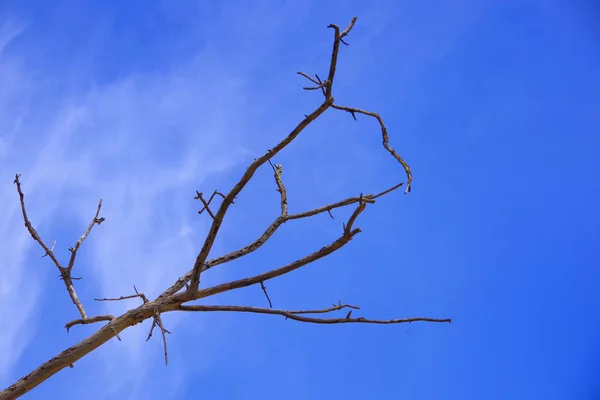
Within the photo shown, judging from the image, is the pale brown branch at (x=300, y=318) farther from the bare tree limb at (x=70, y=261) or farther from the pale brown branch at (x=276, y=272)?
the bare tree limb at (x=70, y=261)

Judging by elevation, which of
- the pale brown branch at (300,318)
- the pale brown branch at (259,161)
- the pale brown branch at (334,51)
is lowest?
the pale brown branch at (300,318)

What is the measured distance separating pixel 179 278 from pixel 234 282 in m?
0.75

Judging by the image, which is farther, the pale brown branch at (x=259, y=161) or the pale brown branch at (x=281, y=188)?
the pale brown branch at (x=281, y=188)

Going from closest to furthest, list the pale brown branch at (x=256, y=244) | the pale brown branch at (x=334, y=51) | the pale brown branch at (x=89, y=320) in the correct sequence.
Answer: the pale brown branch at (x=334, y=51) < the pale brown branch at (x=256, y=244) < the pale brown branch at (x=89, y=320)

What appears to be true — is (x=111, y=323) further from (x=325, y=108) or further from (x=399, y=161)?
(x=399, y=161)

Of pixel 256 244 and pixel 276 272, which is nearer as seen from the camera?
pixel 276 272

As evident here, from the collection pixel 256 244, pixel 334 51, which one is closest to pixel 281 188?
pixel 256 244

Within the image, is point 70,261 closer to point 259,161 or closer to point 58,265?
point 58,265

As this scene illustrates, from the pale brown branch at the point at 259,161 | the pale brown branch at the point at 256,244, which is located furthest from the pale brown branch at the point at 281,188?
the pale brown branch at the point at 259,161

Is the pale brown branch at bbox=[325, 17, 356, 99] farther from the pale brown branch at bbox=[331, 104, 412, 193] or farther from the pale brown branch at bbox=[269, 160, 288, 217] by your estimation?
the pale brown branch at bbox=[269, 160, 288, 217]

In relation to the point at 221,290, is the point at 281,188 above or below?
above

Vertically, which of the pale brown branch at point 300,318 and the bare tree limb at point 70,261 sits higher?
the bare tree limb at point 70,261

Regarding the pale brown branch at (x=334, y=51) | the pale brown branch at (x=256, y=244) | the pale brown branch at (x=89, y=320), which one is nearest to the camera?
the pale brown branch at (x=334, y=51)

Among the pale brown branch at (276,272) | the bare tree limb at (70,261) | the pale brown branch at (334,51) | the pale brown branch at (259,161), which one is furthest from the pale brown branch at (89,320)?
the pale brown branch at (334,51)
